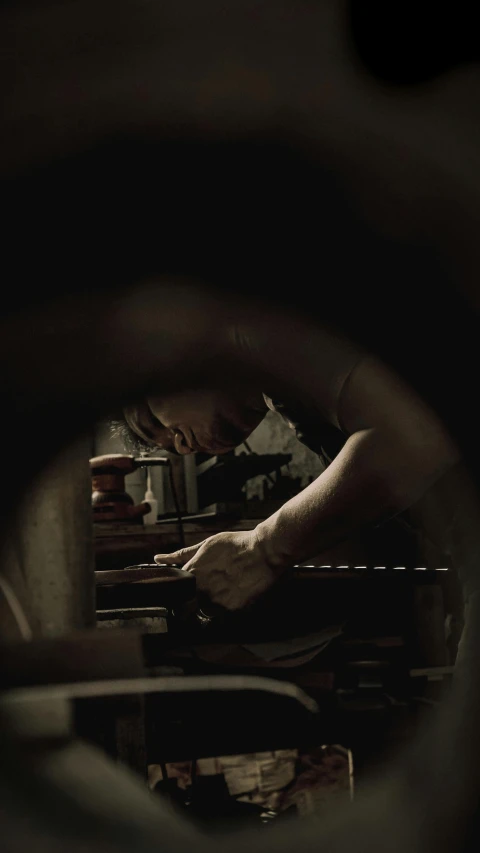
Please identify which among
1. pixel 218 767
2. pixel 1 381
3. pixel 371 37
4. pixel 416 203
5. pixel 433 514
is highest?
pixel 371 37

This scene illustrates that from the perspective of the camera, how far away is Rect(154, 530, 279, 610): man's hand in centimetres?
206

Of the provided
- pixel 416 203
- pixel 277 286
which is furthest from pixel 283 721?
pixel 416 203

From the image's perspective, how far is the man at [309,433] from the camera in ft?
4.31

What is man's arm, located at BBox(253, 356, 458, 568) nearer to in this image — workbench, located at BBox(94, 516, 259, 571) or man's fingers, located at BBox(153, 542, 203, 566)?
man's fingers, located at BBox(153, 542, 203, 566)

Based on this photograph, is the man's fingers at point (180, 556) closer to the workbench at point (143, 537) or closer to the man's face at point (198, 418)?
the man's face at point (198, 418)

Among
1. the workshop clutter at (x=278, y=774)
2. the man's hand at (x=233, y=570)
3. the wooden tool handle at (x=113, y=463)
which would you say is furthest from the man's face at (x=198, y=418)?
the workshop clutter at (x=278, y=774)

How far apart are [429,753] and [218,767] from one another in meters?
3.41

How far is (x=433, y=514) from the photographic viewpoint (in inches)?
63.8

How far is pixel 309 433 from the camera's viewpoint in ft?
7.55

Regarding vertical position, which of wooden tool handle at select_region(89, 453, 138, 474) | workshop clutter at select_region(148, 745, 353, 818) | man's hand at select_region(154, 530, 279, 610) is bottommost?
Answer: workshop clutter at select_region(148, 745, 353, 818)

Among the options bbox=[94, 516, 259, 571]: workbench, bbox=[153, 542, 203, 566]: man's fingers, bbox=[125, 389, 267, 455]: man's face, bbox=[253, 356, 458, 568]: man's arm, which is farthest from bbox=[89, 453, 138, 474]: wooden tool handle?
bbox=[253, 356, 458, 568]: man's arm

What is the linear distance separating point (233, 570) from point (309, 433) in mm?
512

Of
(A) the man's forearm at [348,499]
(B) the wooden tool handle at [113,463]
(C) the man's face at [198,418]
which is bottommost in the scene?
(A) the man's forearm at [348,499]

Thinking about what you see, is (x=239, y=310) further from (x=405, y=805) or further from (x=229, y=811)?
(x=229, y=811)
